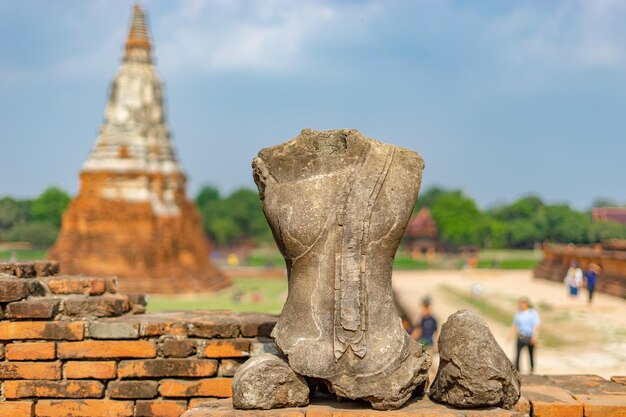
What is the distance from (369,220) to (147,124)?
2200 centimetres

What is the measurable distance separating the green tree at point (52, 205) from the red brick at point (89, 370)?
1632cm

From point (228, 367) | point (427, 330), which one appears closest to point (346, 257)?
point (228, 367)

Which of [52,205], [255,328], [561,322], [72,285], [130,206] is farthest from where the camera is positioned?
[130,206]

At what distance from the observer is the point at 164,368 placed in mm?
4129

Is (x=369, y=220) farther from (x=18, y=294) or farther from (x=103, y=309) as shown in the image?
(x=18, y=294)

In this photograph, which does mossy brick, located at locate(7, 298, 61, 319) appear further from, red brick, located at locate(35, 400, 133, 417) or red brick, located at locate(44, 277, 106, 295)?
red brick, located at locate(35, 400, 133, 417)

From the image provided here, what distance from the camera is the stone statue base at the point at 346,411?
3.10 metres

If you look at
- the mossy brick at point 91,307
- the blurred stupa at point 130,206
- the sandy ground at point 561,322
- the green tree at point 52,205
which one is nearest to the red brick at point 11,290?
the mossy brick at point 91,307

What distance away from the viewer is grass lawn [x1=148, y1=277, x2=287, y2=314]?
18.7 meters

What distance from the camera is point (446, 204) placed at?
57281 millimetres

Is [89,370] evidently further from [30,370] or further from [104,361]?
[30,370]

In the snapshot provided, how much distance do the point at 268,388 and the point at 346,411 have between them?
0.36m

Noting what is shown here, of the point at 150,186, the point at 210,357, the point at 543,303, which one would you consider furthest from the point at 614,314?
the point at 150,186

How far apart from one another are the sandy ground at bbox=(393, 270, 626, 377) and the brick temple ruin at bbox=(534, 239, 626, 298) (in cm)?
43
